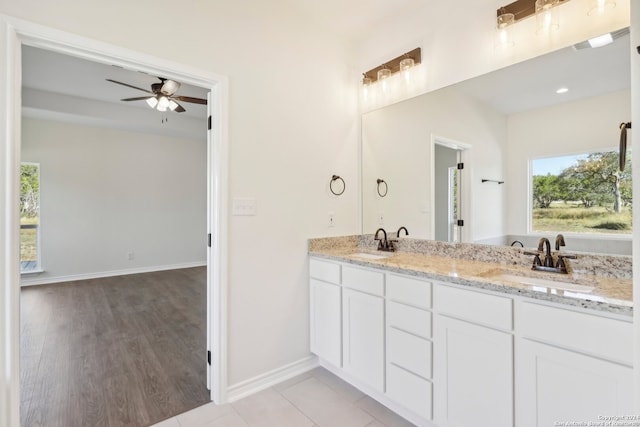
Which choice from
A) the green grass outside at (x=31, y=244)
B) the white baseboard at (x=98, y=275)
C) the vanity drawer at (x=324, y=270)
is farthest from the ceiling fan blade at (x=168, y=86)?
the white baseboard at (x=98, y=275)

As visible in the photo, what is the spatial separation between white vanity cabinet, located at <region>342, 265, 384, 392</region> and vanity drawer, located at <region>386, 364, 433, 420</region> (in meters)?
0.08

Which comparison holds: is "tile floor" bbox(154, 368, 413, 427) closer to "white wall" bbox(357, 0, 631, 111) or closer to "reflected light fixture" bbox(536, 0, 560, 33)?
"white wall" bbox(357, 0, 631, 111)

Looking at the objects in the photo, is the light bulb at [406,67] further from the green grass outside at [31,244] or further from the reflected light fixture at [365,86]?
the green grass outside at [31,244]

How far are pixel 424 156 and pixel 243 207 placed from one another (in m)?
1.48

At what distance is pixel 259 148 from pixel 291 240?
0.74 metres

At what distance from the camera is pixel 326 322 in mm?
2248

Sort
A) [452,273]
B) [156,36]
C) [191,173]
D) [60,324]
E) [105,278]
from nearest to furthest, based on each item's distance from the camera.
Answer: [452,273] → [156,36] → [60,324] → [105,278] → [191,173]

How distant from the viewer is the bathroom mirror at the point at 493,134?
154 cm

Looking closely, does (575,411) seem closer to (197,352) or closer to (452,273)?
(452,273)

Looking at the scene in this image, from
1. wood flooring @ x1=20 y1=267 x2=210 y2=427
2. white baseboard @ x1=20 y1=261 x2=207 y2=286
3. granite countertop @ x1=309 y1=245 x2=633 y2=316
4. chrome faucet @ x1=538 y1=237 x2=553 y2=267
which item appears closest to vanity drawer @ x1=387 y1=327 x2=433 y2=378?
granite countertop @ x1=309 y1=245 x2=633 y2=316

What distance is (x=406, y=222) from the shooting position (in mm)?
2453

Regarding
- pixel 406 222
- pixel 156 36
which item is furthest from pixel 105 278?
pixel 406 222

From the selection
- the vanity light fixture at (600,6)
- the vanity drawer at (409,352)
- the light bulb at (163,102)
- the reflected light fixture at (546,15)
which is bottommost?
the vanity drawer at (409,352)

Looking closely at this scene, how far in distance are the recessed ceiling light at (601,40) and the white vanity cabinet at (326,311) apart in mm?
1902
